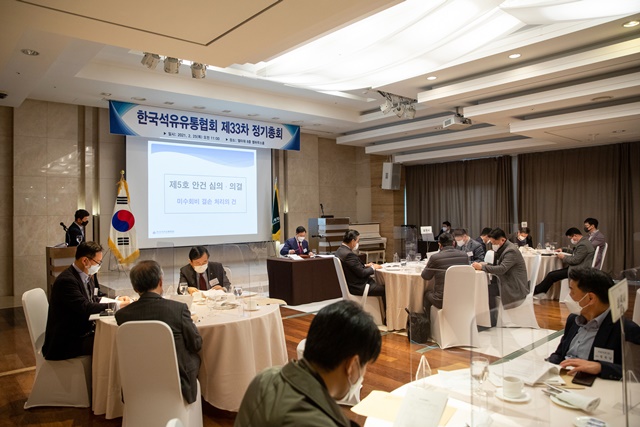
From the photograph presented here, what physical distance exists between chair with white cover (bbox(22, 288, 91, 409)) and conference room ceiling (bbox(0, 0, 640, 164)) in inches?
88.8

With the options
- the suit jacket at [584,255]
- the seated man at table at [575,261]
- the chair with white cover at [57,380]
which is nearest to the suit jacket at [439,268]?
the seated man at table at [575,261]

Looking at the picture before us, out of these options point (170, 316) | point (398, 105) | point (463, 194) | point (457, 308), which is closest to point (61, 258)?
point (170, 316)

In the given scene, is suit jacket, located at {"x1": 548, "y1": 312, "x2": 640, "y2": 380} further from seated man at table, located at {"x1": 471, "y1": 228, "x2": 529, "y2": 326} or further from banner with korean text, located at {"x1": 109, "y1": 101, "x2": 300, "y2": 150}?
banner with korean text, located at {"x1": 109, "y1": 101, "x2": 300, "y2": 150}

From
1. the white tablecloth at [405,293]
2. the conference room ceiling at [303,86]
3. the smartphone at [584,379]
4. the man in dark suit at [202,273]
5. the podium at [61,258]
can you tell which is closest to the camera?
the smartphone at [584,379]

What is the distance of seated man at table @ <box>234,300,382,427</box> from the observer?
1.07m

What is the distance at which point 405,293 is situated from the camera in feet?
17.8

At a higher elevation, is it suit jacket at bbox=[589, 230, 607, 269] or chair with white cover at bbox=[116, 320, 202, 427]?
suit jacket at bbox=[589, 230, 607, 269]

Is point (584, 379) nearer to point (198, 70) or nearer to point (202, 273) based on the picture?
point (202, 273)

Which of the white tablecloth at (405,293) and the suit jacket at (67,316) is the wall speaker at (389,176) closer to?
the white tablecloth at (405,293)

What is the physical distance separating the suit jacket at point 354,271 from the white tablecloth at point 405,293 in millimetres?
245

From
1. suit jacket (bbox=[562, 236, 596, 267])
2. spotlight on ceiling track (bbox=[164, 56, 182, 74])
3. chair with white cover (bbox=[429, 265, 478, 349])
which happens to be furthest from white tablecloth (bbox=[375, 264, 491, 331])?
spotlight on ceiling track (bbox=[164, 56, 182, 74])

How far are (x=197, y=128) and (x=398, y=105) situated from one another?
393 centimetres

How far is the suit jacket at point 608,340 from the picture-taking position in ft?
6.03

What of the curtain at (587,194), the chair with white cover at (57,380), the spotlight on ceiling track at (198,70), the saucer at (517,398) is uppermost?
the spotlight on ceiling track at (198,70)
